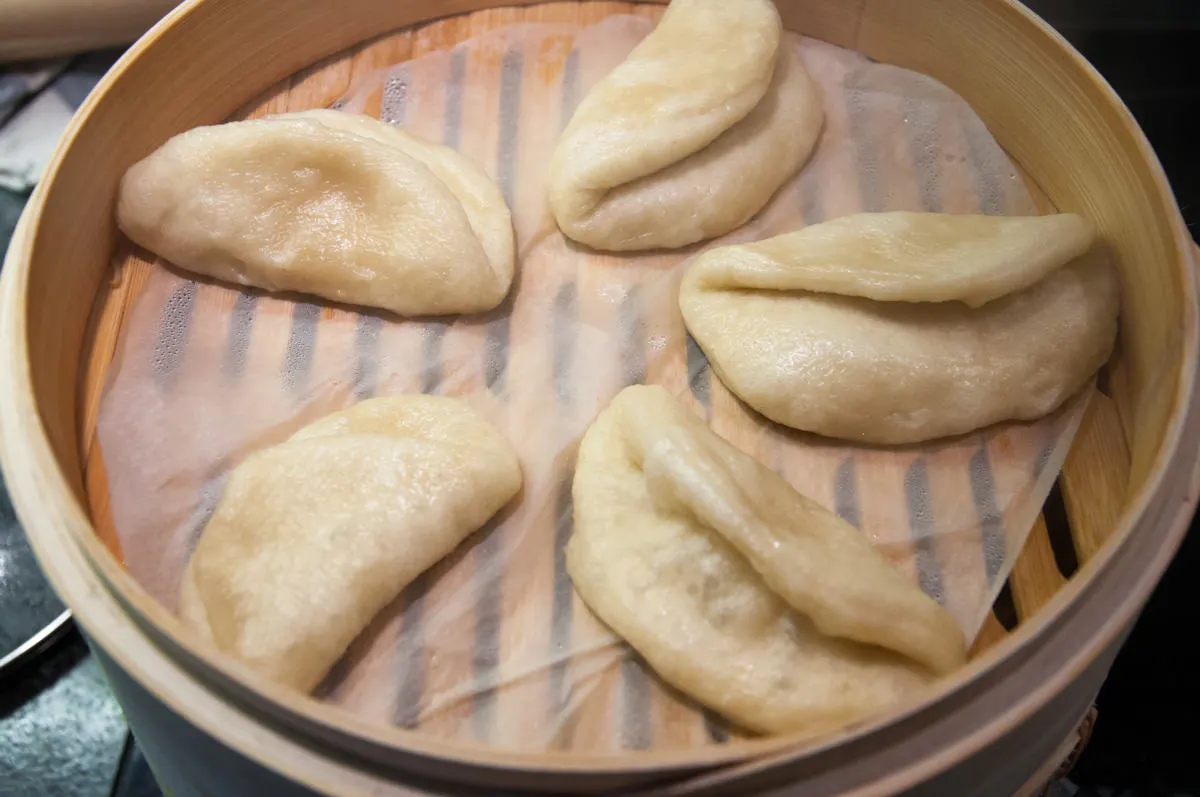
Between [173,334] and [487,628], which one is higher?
[173,334]

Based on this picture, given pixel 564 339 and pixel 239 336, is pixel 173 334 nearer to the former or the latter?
pixel 239 336

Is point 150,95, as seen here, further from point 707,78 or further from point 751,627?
point 751,627

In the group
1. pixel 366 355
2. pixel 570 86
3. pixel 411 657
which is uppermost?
pixel 570 86

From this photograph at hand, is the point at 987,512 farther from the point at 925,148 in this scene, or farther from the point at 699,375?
the point at 925,148

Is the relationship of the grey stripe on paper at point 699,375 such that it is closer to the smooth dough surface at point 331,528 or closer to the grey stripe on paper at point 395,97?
the smooth dough surface at point 331,528

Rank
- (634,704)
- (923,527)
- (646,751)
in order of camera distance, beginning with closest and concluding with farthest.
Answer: (646,751) < (634,704) < (923,527)

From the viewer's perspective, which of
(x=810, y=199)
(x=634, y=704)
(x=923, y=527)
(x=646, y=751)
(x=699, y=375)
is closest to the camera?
(x=646, y=751)

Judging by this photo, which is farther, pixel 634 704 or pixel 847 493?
pixel 847 493

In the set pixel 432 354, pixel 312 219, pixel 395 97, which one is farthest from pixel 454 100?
pixel 432 354
